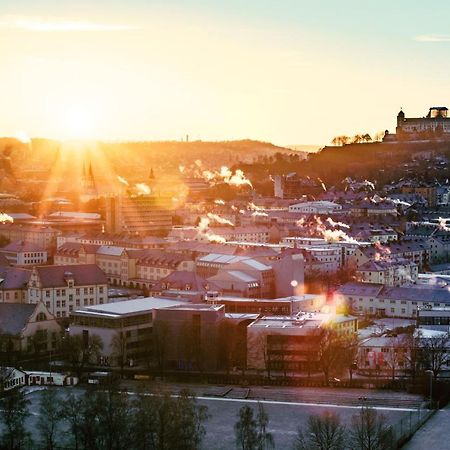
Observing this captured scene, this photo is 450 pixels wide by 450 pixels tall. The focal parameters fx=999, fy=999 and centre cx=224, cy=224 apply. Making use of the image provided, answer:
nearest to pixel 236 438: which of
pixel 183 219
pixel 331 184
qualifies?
pixel 183 219

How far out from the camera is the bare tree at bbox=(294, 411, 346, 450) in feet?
32.3

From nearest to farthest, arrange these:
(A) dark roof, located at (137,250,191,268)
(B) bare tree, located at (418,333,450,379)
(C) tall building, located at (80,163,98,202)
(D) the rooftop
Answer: (B) bare tree, located at (418,333,450,379)
(D) the rooftop
(A) dark roof, located at (137,250,191,268)
(C) tall building, located at (80,163,98,202)

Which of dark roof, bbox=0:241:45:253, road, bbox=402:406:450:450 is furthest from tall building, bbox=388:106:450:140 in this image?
road, bbox=402:406:450:450

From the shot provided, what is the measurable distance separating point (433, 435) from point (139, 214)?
23.3 m

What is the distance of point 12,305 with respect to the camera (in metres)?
15.1

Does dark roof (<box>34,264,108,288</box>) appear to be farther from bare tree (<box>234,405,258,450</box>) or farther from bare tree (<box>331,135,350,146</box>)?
bare tree (<box>331,135,350,146</box>)

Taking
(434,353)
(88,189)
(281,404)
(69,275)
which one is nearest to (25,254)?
(69,275)

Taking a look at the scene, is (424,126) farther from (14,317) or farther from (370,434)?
(370,434)

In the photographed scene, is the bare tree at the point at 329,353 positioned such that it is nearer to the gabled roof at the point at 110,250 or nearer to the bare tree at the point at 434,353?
the bare tree at the point at 434,353

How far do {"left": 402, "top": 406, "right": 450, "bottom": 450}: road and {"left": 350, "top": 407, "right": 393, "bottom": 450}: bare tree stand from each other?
0.34 m

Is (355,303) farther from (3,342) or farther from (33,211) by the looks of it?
(33,211)

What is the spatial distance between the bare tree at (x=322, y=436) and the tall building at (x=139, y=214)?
20428 millimetres

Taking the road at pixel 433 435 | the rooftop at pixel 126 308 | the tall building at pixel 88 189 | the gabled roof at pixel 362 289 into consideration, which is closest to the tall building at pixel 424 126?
the tall building at pixel 88 189

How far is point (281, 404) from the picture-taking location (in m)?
12.0
